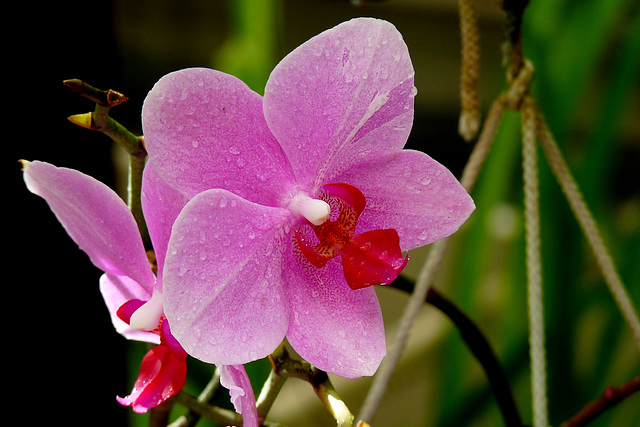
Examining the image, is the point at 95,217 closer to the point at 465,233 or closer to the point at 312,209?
the point at 312,209

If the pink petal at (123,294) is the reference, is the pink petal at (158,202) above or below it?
above

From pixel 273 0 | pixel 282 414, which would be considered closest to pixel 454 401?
pixel 282 414

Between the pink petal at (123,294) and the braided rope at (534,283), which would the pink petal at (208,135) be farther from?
the braided rope at (534,283)

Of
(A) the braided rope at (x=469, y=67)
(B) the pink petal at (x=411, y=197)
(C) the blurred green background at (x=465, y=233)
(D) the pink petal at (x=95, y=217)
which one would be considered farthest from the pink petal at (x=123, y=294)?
(C) the blurred green background at (x=465, y=233)

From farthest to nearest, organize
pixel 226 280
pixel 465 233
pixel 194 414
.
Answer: pixel 465 233 < pixel 194 414 < pixel 226 280

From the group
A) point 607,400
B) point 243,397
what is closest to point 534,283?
point 607,400

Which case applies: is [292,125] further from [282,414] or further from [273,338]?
[282,414]
